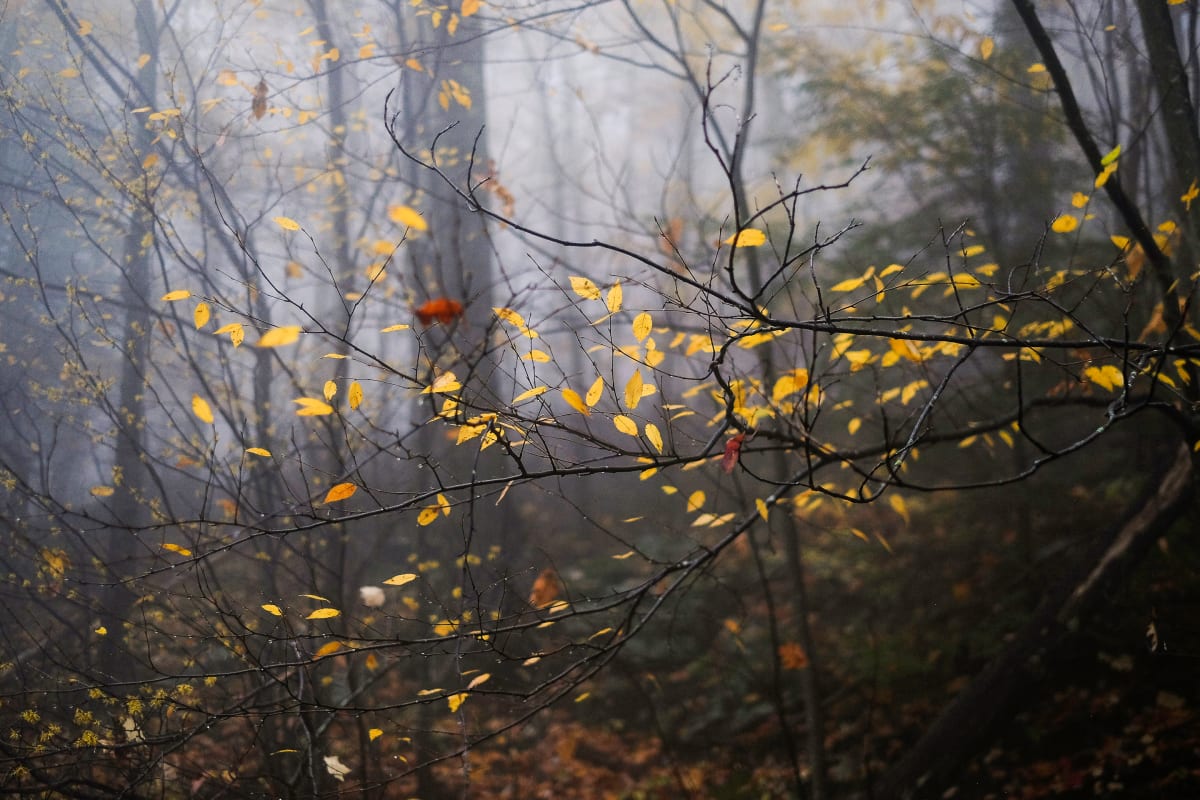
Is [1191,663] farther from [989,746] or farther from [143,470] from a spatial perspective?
[143,470]

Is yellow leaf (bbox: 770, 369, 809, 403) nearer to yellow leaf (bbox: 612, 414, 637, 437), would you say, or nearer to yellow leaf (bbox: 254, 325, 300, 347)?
yellow leaf (bbox: 612, 414, 637, 437)

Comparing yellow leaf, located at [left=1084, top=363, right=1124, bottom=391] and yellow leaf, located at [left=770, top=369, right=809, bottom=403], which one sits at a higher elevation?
yellow leaf, located at [left=770, top=369, right=809, bottom=403]

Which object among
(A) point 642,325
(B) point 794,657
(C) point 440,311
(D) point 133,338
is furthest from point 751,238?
(D) point 133,338

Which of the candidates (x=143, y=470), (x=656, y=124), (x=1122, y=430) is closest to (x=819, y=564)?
(x=1122, y=430)

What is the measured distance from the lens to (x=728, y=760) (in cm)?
498

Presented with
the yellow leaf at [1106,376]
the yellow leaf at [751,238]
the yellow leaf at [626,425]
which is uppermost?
the yellow leaf at [751,238]

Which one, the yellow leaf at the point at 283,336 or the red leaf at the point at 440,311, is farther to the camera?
the red leaf at the point at 440,311

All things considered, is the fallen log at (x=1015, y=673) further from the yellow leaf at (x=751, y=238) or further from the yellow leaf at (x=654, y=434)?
the yellow leaf at (x=751, y=238)

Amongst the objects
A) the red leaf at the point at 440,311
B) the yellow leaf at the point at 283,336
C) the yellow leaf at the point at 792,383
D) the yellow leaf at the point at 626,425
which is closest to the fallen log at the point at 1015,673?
the yellow leaf at the point at 792,383

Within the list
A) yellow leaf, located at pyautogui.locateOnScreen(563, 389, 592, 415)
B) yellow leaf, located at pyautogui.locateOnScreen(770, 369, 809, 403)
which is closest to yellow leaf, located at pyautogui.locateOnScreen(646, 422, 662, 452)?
yellow leaf, located at pyautogui.locateOnScreen(563, 389, 592, 415)

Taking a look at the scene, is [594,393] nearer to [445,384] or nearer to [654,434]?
[654,434]

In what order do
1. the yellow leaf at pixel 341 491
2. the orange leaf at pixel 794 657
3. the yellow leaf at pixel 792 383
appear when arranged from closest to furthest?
1. the yellow leaf at pixel 341 491
2. the yellow leaf at pixel 792 383
3. the orange leaf at pixel 794 657

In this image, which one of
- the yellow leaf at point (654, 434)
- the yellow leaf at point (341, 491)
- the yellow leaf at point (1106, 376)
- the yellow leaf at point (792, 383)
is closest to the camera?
the yellow leaf at point (341, 491)

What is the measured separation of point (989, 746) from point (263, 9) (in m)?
6.88
